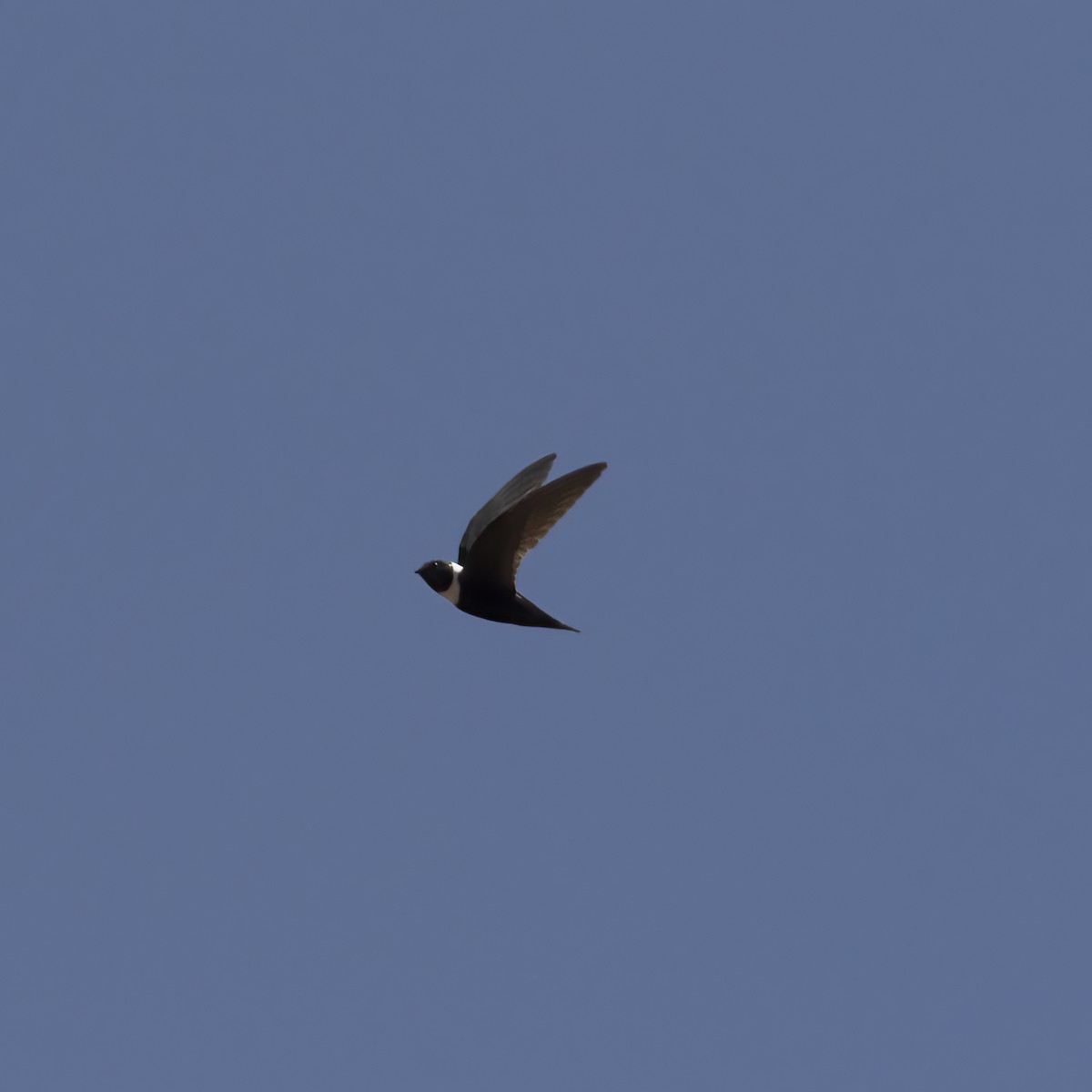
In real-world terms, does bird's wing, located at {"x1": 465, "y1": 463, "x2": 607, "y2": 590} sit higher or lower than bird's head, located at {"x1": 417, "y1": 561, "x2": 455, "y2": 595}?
higher

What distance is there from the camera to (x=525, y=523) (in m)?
17.9

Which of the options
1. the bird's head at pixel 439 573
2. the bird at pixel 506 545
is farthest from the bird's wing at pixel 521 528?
the bird's head at pixel 439 573

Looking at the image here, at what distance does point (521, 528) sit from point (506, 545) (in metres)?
0.32

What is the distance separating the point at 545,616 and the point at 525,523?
1421 mm

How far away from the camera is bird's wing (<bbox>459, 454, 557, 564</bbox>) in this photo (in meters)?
18.6

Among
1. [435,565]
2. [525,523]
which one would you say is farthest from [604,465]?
[435,565]

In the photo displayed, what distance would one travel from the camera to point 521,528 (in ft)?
58.9

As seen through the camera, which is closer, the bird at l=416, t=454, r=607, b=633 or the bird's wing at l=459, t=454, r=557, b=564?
the bird at l=416, t=454, r=607, b=633

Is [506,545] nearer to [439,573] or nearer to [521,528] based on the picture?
[521,528]

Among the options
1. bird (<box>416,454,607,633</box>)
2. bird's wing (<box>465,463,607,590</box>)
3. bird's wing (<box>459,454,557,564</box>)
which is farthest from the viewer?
bird's wing (<box>459,454,557,564</box>)

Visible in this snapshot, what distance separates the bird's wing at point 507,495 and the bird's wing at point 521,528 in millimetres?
335

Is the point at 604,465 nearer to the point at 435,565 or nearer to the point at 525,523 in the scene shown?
the point at 525,523

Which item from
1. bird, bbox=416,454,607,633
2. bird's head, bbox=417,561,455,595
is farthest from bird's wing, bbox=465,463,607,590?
bird's head, bbox=417,561,455,595

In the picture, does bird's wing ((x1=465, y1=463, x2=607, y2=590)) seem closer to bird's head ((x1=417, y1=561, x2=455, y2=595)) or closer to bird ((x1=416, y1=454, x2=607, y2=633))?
bird ((x1=416, y1=454, x2=607, y2=633))
